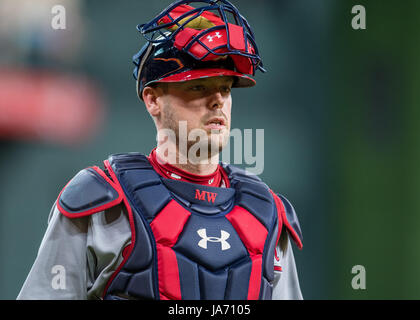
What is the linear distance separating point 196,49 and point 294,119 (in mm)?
1653

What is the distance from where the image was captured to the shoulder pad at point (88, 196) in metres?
1.48

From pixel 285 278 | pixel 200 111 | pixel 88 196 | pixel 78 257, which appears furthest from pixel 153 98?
pixel 285 278

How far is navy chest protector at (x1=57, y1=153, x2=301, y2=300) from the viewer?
4.80 feet

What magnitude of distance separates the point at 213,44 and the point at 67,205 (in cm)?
58

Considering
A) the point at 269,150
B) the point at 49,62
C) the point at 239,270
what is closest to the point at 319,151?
the point at 269,150

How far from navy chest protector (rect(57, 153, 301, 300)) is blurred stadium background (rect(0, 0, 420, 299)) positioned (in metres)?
1.32

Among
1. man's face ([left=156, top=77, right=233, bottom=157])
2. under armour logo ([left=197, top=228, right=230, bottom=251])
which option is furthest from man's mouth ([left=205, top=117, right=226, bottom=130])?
under armour logo ([left=197, top=228, right=230, bottom=251])

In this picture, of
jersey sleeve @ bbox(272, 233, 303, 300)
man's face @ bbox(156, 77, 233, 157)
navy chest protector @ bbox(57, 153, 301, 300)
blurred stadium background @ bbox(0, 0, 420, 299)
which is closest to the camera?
navy chest protector @ bbox(57, 153, 301, 300)

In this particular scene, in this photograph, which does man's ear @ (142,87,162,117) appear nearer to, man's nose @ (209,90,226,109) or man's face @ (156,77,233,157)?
man's face @ (156,77,233,157)

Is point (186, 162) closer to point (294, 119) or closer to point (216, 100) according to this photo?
point (216, 100)

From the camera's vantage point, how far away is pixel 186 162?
5.38 ft

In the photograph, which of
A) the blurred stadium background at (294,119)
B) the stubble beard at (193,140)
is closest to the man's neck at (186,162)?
the stubble beard at (193,140)

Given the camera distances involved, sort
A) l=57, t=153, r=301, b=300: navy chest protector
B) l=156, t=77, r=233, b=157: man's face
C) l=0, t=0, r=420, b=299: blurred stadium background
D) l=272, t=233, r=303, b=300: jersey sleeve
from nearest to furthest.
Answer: l=57, t=153, r=301, b=300: navy chest protector < l=156, t=77, r=233, b=157: man's face < l=272, t=233, r=303, b=300: jersey sleeve < l=0, t=0, r=420, b=299: blurred stadium background

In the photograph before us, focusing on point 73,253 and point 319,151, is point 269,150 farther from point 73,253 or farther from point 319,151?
point 73,253
